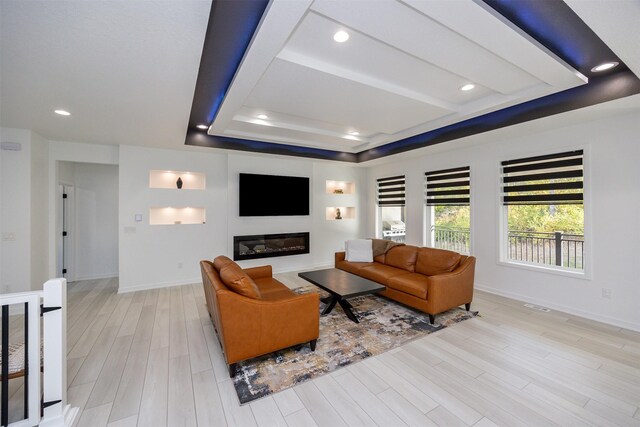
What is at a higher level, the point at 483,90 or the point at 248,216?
the point at 483,90

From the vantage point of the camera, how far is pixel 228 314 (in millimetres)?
2205

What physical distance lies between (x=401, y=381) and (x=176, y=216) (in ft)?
16.3

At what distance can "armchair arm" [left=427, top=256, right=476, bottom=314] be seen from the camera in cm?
324

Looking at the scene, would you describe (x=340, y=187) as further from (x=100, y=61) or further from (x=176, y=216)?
(x=100, y=61)

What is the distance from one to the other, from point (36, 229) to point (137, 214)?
51.1 inches

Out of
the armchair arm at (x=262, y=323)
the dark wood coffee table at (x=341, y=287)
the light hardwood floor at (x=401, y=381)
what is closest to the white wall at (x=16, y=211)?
the light hardwood floor at (x=401, y=381)

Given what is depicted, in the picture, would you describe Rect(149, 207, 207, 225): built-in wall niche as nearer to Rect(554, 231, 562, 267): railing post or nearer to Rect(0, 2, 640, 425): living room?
Rect(0, 2, 640, 425): living room

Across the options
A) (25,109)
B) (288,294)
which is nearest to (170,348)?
(288,294)

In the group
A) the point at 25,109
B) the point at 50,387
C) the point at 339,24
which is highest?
the point at 339,24

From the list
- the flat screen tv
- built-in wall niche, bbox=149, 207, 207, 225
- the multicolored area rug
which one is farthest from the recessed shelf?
the multicolored area rug

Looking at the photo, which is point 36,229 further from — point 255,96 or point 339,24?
point 339,24

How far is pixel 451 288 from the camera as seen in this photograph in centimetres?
340

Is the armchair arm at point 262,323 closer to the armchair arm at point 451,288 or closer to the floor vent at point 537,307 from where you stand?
the armchair arm at point 451,288

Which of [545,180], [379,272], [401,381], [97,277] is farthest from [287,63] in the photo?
[97,277]
